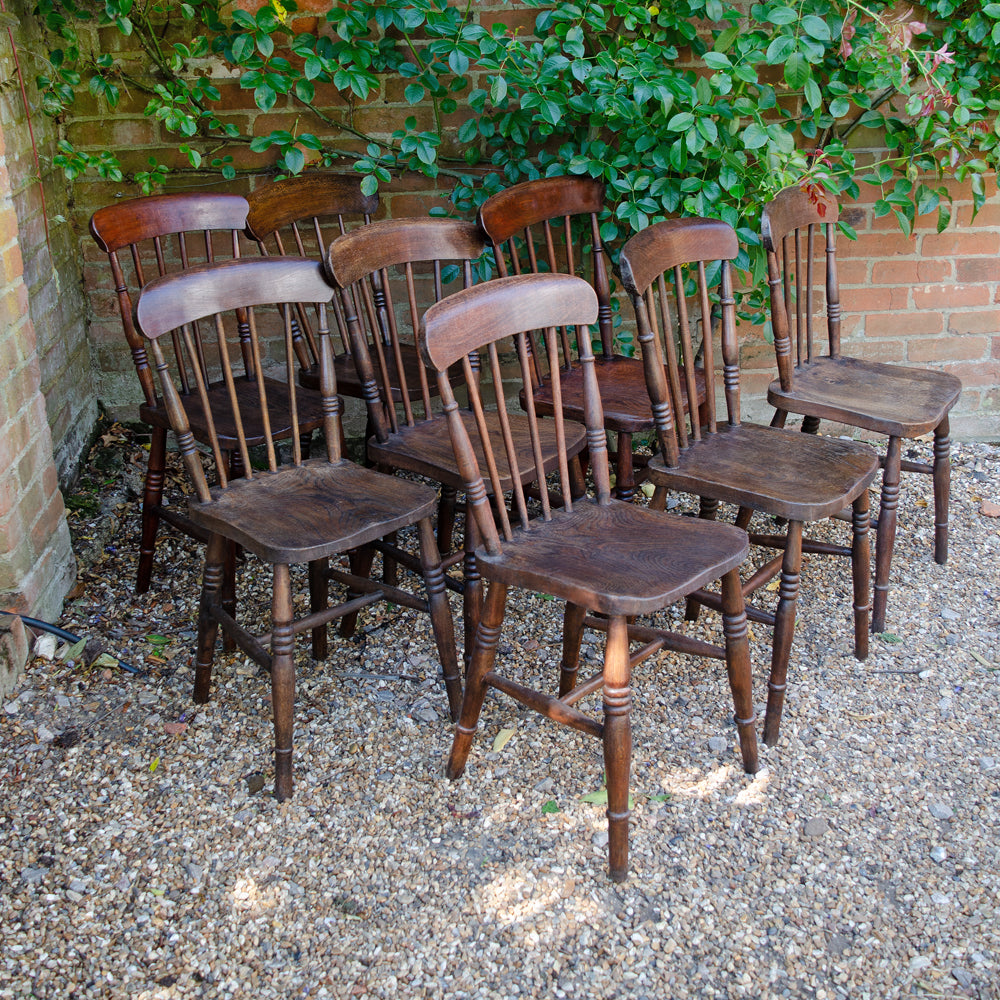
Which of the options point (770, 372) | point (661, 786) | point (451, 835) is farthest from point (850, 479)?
point (770, 372)

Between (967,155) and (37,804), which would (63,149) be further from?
(967,155)

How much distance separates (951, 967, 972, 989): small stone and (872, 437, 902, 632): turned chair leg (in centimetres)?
113

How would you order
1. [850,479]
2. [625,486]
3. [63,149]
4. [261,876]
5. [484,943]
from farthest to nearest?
[63,149] → [625,486] → [850,479] → [261,876] → [484,943]

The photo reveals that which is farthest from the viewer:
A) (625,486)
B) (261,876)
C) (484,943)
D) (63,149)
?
(63,149)

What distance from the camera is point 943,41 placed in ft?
10.7

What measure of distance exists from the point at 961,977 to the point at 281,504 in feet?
5.24

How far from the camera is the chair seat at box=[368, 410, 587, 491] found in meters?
2.37

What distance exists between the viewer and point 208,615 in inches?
93.0

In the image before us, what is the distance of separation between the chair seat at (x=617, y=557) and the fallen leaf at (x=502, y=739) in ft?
1.65

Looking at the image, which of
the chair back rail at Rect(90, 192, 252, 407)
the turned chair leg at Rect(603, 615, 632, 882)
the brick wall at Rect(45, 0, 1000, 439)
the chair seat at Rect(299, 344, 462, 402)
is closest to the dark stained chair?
the turned chair leg at Rect(603, 615, 632, 882)

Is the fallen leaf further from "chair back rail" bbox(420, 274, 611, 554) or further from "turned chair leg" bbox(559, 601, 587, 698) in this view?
"chair back rail" bbox(420, 274, 611, 554)

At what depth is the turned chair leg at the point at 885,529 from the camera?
8.68 feet

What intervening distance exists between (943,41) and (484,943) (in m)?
3.10

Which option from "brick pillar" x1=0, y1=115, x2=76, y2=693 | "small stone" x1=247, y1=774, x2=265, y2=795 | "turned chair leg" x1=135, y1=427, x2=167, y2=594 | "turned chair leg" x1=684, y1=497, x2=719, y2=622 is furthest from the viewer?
"turned chair leg" x1=135, y1=427, x2=167, y2=594
